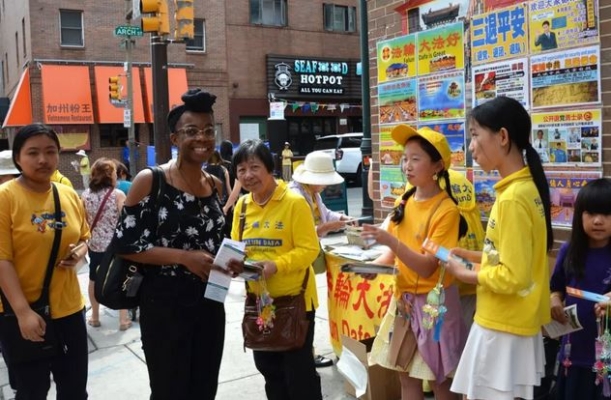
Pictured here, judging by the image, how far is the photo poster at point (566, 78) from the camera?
3443mm

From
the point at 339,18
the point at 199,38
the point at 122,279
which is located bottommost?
the point at 122,279

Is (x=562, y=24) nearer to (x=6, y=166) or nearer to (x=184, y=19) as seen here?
(x=6, y=166)

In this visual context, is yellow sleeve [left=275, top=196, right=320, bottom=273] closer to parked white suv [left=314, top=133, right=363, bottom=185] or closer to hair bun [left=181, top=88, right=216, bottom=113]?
hair bun [left=181, top=88, right=216, bottom=113]

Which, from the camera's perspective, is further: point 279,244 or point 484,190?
point 484,190

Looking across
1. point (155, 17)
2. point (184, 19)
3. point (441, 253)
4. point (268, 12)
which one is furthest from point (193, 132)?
point (268, 12)

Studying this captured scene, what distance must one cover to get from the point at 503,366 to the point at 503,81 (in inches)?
89.1

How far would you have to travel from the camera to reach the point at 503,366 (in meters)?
2.34

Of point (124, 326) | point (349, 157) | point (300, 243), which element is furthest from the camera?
point (349, 157)

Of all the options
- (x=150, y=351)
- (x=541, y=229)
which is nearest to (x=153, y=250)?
(x=150, y=351)

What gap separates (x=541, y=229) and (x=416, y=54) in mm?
2593

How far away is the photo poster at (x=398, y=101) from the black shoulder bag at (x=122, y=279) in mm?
2635

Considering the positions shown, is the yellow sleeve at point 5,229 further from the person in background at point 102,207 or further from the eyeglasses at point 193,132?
the person in background at point 102,207

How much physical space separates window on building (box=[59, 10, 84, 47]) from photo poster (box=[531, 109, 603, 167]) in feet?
78.8

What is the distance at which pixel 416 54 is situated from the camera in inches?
180
